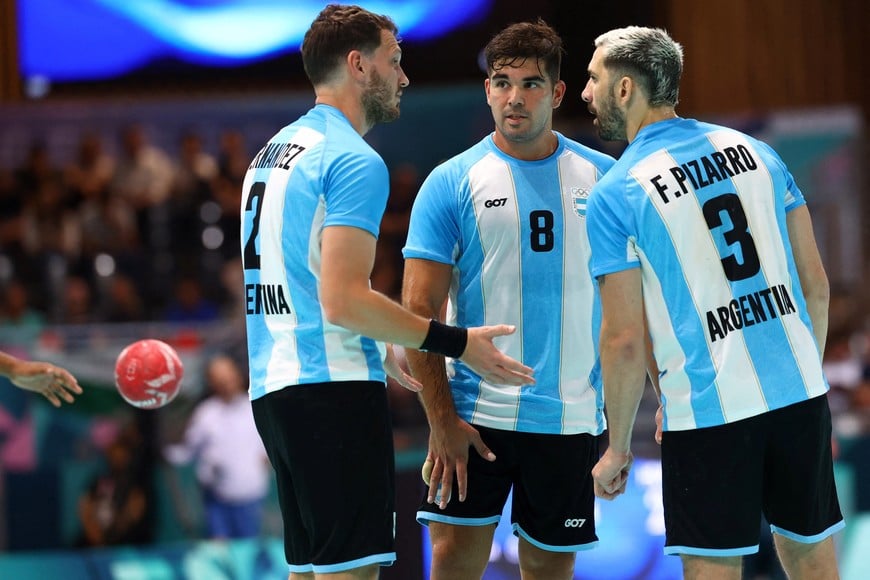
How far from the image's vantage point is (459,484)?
15.2 ft

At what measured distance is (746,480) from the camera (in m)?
4.03

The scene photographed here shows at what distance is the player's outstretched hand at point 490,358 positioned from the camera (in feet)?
13.2

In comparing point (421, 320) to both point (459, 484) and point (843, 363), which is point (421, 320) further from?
point (843, 363)

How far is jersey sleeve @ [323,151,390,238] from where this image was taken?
152 inches

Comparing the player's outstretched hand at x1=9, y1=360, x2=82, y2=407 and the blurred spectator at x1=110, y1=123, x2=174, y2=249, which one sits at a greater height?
the blurred spectator at x1=110, y1=123, x2=174, y2=249

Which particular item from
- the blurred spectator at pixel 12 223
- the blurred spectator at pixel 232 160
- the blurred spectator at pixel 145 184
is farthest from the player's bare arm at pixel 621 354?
the blurred spectator at pixel 232 160

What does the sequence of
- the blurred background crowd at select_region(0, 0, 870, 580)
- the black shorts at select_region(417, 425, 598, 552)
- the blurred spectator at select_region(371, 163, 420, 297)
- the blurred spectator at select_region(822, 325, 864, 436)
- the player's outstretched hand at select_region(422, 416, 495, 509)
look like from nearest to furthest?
the player's outstretched hand at select_region(422, 416, 495, 509), the black shorts at select_region(417, 425, 598, 552), the blurred background crowd at select_region(0, 0, 870, 580), the blurred spectator at select_region(822, 325, 864, 436), the blurred spectator at select_region(371, 163, 420, 297)

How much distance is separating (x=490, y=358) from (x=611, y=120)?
1.04m

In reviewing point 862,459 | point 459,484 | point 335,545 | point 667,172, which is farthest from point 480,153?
point 862,459

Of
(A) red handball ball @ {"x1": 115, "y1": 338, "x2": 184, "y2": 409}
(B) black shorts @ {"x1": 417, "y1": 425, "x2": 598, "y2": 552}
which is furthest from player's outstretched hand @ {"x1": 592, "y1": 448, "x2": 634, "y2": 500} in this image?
(A) red handball ball @ {"x1": 115, "y1": 338, "x2": 184, "y2": 409}

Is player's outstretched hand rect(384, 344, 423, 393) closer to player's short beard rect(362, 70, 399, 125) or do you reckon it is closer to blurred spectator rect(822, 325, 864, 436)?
player's short beard rect(362, 70, 399, 125)

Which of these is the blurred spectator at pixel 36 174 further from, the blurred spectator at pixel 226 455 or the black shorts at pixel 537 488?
the black shorts at pixel 537 488

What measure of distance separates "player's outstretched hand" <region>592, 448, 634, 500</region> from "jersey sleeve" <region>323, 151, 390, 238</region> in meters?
1.19

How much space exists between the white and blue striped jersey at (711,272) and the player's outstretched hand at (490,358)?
44 centimetres
